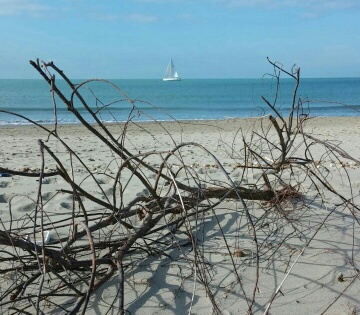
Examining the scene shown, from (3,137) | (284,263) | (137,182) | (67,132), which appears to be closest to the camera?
(284,263)

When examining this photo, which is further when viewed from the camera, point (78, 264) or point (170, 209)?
point (170, 209)

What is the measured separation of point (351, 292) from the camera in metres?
1.88

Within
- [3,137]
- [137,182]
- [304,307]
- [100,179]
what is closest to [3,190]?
[100,179]

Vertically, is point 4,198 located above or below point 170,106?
above

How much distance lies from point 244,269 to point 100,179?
2177 mm

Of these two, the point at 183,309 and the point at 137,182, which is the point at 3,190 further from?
the point at 183,309

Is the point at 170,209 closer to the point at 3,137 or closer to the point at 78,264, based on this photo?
the point at 78,264

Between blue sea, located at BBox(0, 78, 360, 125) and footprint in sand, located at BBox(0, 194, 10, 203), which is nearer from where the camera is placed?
blue sea, located at BBox(0, 78, 360, 125)

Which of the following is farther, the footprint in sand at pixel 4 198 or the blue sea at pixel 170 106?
the footprint in sand at pixel 4 198

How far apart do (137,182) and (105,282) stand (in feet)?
6.49

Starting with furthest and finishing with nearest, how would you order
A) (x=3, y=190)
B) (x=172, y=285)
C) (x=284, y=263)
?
(x=3, y=190) → (x=284, y=263) → (x=172, y=285)

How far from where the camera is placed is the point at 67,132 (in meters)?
11.0

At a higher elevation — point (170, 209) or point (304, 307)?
point (170, 209)

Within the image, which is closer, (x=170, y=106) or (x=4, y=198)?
(x=4, y=198)
